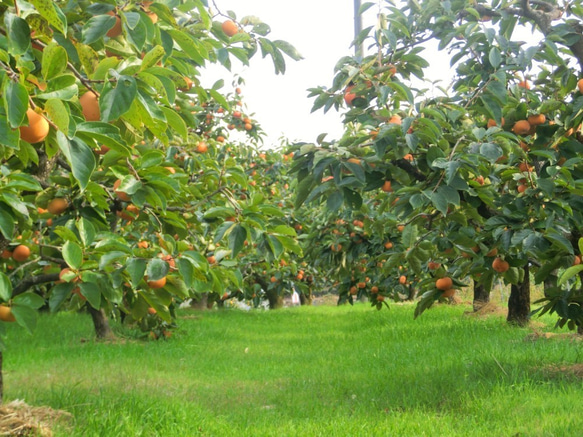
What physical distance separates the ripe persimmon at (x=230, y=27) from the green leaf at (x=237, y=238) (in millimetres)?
894

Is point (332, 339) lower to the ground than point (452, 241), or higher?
lower

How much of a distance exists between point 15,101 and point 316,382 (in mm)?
4363

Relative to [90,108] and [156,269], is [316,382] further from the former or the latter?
Result: [90,108]

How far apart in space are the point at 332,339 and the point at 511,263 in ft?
15.5

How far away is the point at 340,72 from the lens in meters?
3.47

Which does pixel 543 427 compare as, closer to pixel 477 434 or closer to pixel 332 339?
pixel 477 434

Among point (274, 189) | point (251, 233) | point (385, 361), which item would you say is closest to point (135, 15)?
point (251, 233)

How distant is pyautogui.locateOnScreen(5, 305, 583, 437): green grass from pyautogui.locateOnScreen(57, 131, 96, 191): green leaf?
2451 millimetres

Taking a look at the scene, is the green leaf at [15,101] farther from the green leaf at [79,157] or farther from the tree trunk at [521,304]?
the tree trunk at [521,304]

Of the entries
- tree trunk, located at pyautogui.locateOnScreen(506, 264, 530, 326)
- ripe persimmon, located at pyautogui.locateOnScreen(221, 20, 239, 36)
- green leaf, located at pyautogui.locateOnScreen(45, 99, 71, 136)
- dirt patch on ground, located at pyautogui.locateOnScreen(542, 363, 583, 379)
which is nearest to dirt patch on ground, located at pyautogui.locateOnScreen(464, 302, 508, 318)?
tree trunk, located at pyautogui.locateOnScreen(506, 264, 530, 326)

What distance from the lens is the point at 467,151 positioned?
10.2 ft

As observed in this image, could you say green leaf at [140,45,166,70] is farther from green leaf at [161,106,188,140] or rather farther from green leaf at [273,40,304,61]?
green leaf at [273,40,304,61]

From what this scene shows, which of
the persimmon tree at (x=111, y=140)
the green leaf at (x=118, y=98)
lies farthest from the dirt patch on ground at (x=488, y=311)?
the green leaf at (x=118, y=98)

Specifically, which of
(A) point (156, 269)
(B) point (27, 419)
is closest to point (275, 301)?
(B) point (27, 419)
